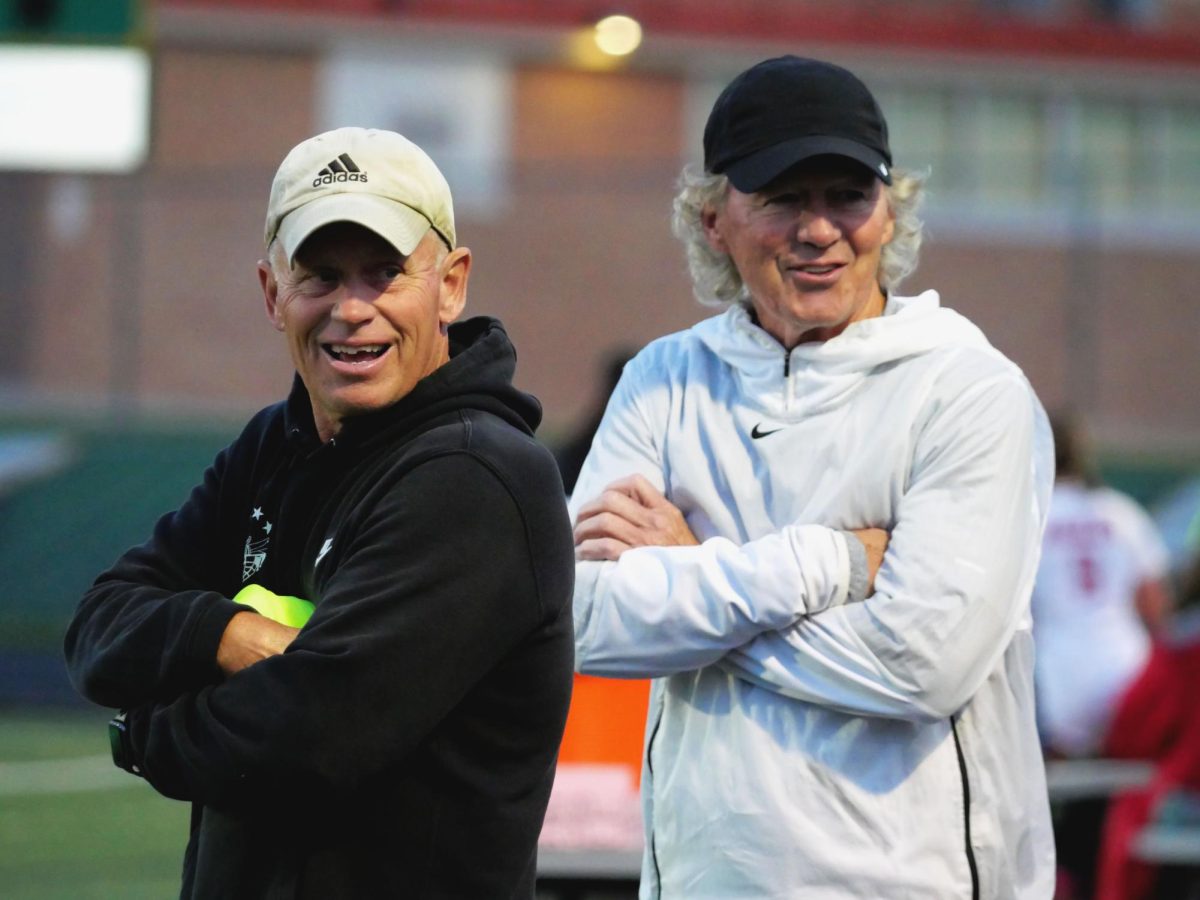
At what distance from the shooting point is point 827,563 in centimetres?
282

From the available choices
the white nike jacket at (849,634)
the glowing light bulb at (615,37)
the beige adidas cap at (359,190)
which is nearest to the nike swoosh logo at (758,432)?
the white nike jacket at (849,634)

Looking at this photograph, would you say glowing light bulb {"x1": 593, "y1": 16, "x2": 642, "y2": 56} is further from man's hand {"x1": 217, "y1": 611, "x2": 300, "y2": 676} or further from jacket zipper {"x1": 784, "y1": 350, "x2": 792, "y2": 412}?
man's hand {"x1": 217, "y1": 611, "x2": 300, "y2": 676}

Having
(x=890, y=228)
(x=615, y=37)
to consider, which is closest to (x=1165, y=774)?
(x=890, y=228)

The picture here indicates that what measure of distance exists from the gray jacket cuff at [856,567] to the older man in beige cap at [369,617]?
57cm

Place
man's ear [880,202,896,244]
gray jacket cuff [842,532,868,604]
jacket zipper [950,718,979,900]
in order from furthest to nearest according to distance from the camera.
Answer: man's ear [880,202,896,244] < gray jacket cuff [842,532,868,604] < jacket zipper [950,718,979,900]

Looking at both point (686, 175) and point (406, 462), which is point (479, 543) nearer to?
point (406, 462)

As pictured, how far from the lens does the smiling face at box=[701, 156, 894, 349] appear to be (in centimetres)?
295

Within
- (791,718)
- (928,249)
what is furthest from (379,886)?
(928,249)

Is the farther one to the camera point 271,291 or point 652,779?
point 652,779

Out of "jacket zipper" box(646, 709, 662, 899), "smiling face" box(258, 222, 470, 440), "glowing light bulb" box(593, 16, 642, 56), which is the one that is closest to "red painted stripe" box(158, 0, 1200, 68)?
"glowing light bulb" box(593, 16, 642, 56)

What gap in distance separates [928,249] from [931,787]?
69.5 feet

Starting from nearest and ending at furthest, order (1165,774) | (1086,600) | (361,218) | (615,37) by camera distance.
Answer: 1. (361,218)
2. (1165,774)
3. (1086,600)
4. (615,37)

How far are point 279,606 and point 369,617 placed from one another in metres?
0.23

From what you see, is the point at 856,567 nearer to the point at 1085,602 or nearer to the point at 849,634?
the point at 849,634
